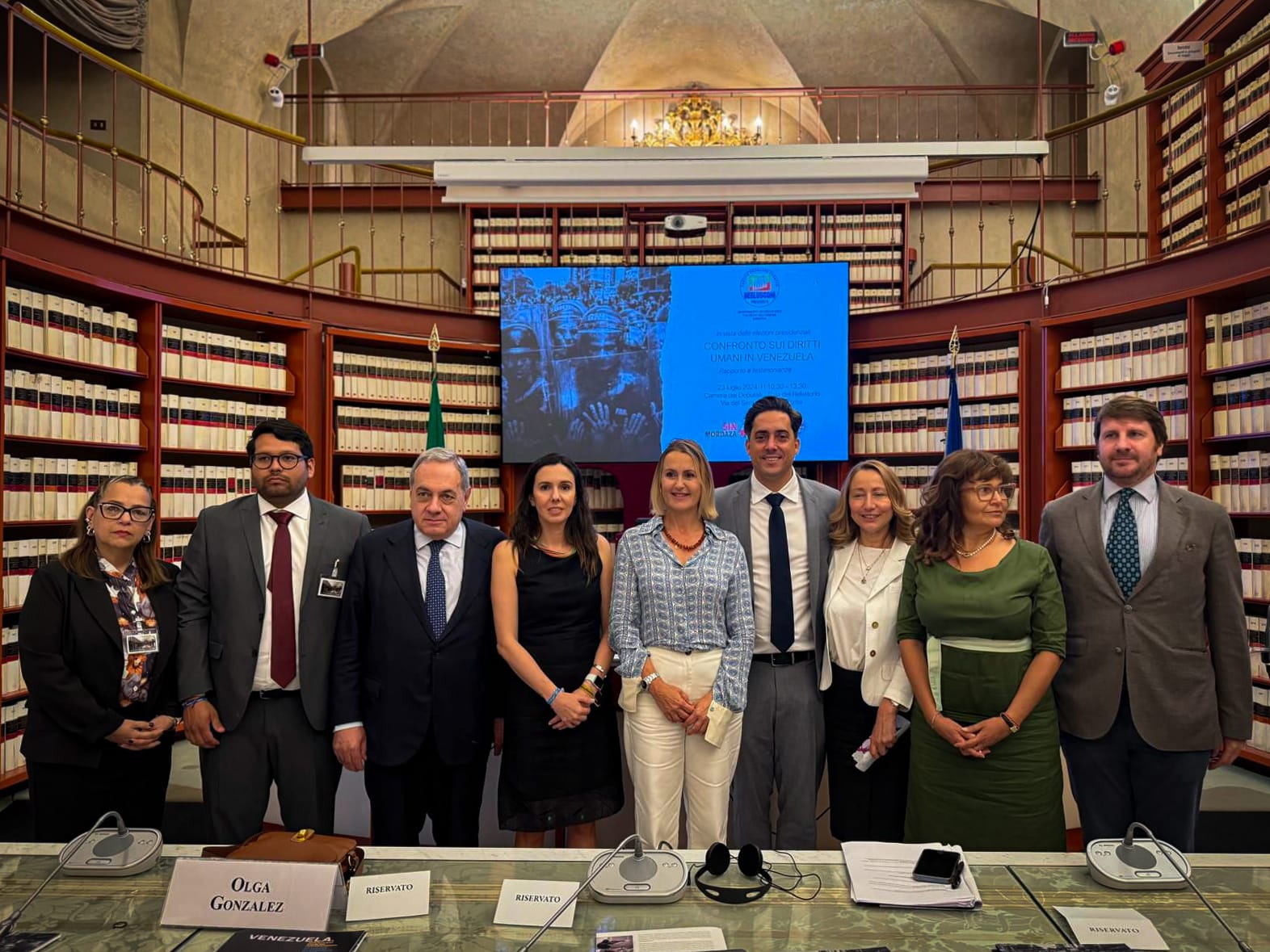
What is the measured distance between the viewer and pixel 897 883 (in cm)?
140

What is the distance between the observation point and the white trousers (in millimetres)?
2201

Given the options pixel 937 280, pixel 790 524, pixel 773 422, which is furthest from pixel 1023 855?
pixel 937 280

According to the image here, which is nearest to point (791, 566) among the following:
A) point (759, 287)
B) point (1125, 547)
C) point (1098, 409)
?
point (1125, 547)

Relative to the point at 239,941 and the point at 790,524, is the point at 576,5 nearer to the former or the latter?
the point at 790,524

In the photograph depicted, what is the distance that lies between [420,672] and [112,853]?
86 cm

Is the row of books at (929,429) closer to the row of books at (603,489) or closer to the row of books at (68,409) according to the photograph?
the row of books at (603,489)

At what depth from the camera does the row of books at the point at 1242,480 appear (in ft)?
13.1

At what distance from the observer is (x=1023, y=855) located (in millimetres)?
1529

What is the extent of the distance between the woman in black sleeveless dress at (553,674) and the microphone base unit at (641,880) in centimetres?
79

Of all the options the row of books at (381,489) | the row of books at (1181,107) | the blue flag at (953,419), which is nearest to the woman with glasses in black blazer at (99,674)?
the row of books at (381,489)

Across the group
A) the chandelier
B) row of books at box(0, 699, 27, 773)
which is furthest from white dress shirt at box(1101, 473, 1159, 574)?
the chandelier

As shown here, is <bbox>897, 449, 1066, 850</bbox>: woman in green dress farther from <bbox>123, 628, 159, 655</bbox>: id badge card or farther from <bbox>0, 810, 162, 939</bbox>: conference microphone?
<bbox>123, 628, 159, 655</bbox>: id badge card

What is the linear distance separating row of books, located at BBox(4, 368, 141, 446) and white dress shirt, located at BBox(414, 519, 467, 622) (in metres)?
2.59

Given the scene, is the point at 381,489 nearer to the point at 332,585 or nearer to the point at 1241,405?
the point at 332,585
